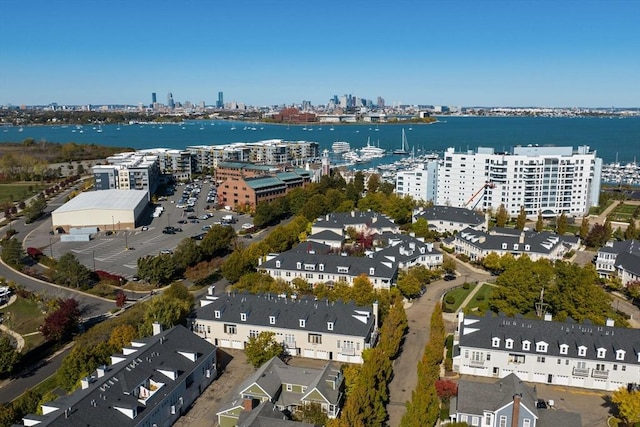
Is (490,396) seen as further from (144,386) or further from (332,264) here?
(332,264)

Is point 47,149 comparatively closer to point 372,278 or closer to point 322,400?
point 372,278

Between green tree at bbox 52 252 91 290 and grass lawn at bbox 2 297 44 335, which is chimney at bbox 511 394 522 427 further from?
green tree at bbox 52 252 91 290

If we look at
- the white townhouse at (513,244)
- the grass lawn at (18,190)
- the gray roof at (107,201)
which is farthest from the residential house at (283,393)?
the grass lawn at (18,190)

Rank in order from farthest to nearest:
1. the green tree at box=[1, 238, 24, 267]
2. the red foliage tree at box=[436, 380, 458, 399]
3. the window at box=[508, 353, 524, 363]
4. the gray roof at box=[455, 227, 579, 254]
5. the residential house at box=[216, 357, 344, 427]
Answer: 1. the gray roof at box=[455, 227, 579, 254]
2. the green tree at box=[1, 238, 24, 267]
3. the window at box=[508, 353, 524, 363]
4. the red foliage tree at box=[436, 380, 458, 399]
5. the residential house at box=[216, 357, 344, 427]

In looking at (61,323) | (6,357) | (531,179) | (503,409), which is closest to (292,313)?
(503,409)

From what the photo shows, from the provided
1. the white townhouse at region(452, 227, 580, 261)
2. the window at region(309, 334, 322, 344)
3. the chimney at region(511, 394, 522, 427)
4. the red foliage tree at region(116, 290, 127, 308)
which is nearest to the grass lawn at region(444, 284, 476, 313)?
the white townhouse at region(452, 227, 580, 261)

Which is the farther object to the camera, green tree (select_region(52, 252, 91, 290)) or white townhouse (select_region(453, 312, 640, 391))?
green tree (select_region(52, 252, 91, 290))

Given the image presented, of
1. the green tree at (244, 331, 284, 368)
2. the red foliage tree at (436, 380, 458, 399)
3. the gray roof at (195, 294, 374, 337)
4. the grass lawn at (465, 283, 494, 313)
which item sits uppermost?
the gray roof at (195, 294, 374, 337)

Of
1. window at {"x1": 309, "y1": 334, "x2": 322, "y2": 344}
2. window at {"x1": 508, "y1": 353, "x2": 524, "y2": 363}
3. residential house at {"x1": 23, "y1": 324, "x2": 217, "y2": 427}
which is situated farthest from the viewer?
window at {"x1": 309, "y1": 334, "x2": 322, "y2": 344}
